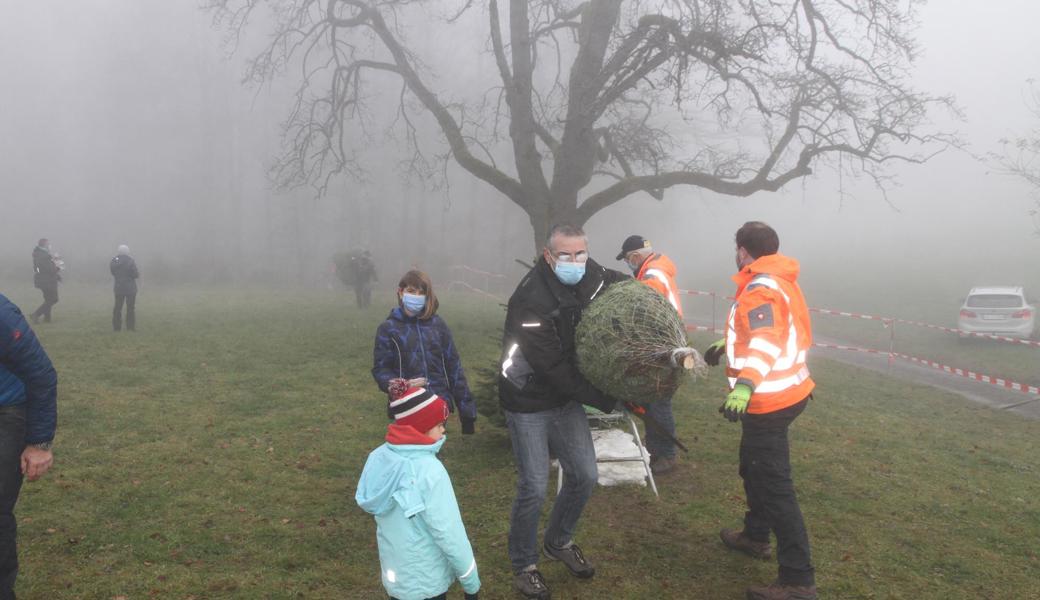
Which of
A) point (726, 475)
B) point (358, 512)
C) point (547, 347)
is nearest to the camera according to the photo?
point (547, 347)

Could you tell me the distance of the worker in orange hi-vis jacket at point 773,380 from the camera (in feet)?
12.0

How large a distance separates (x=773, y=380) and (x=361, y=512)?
3.19m

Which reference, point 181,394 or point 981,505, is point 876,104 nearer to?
point 981,505

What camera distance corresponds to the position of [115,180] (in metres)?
39.0

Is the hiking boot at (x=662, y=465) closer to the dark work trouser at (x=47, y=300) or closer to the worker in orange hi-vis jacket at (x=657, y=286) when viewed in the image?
the worker in orange hi-vis jacket at (x=657, y=286)

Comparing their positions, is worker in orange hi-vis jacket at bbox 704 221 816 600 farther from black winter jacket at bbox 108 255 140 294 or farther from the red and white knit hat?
black winter jacket at bbox 108 255 140 294

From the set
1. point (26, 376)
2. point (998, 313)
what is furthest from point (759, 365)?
point (998, 313)

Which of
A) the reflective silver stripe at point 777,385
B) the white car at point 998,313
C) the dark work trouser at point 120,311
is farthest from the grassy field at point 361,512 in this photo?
the white car at point 998,313

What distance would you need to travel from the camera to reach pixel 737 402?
351cm

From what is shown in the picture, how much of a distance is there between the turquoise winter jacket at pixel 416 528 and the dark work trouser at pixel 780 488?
1766 mm

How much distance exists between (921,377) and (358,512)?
11907 millimetres

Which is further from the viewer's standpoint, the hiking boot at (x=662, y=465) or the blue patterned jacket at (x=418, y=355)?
the hiking boot at (x=662, y=465)

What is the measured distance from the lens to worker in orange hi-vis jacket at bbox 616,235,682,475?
18.0ft

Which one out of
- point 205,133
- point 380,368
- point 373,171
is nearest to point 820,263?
point 373,171
